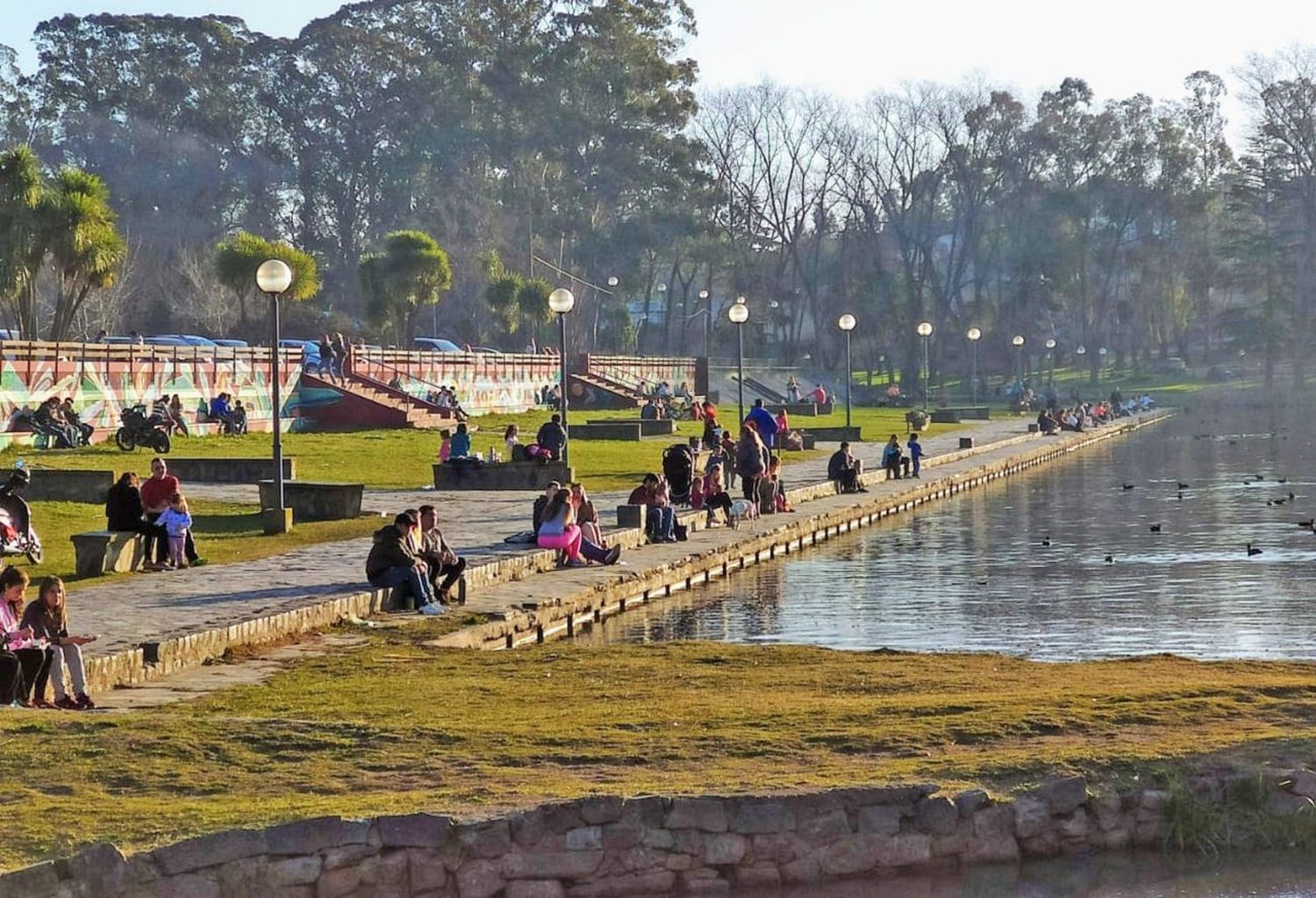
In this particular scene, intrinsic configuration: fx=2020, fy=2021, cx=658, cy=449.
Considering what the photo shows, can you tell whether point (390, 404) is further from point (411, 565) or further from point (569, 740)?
point (569, 740)

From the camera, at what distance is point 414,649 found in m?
15.7

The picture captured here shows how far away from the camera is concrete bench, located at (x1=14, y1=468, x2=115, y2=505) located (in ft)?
91.3

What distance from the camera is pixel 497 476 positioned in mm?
32594

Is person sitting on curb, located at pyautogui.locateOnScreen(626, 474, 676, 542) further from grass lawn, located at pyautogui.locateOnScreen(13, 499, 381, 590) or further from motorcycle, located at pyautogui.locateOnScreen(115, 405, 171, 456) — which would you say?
motorcycle, located at pyautogui.locateOnScreen(115, 405, 171, 456)

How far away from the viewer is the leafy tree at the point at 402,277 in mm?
69500

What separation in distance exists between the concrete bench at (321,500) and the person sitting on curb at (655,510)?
3747 millimetres

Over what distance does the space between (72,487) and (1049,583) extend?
43.9ft

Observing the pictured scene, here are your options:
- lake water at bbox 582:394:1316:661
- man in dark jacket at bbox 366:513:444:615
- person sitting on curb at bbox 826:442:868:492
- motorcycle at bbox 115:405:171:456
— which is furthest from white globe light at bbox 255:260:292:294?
motorcycle at bbox 115:405:171:456

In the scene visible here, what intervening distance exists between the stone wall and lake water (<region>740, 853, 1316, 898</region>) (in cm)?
8

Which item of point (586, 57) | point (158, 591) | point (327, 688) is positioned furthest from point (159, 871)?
point (586, 57)

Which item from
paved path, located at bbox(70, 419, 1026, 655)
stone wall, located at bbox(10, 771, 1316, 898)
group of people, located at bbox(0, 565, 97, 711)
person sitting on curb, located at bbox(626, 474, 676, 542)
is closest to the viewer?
stone wall, located at bbox(10, 771, 1316, 898)

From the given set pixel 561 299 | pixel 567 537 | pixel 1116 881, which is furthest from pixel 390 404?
pixel 1116 881

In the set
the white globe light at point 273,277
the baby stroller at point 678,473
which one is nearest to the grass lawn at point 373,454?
the baby stroller at point 678,473

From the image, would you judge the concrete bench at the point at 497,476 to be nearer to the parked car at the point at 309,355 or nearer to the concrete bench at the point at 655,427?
the concrete bench at the point at 655,427
